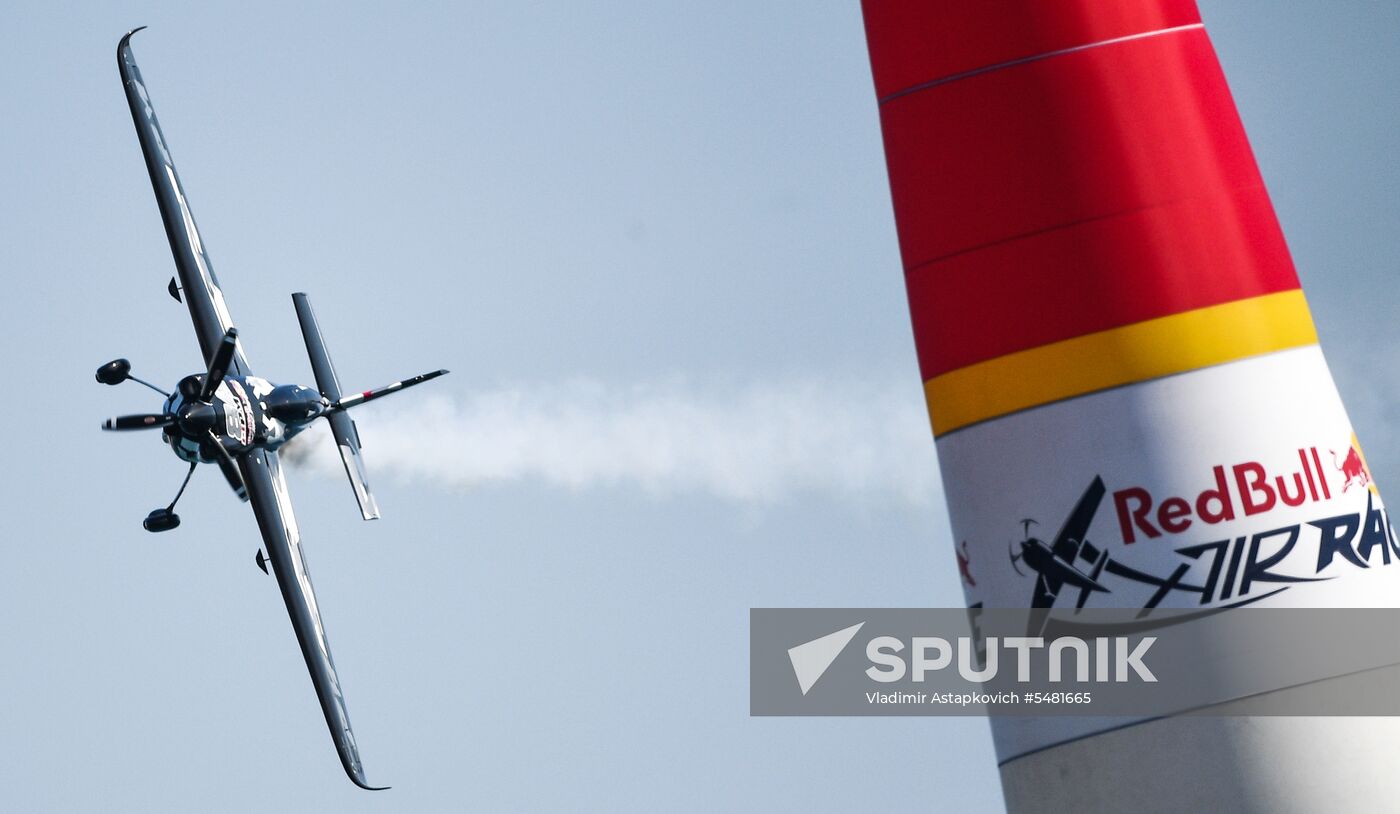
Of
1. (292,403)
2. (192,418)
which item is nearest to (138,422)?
(192,418)

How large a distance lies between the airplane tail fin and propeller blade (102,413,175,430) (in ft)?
20.8

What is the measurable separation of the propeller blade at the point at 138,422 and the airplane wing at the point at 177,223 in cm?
435

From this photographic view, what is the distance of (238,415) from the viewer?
31.0 meters

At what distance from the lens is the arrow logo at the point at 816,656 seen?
44.4 feet

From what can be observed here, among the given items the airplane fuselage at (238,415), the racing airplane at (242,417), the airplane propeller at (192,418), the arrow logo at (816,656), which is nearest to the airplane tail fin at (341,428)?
the racing airplane at (242,417)

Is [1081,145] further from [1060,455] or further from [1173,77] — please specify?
[1060,455]

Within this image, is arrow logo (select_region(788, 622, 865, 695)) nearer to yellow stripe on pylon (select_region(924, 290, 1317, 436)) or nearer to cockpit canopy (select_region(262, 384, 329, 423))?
yellow stripe on pylon (select_region(924, 290, 1317, 436))

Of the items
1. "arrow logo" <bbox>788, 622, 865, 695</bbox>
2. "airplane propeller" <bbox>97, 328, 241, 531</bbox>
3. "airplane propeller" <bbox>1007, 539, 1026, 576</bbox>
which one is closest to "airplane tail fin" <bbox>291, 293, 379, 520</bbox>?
"airplane propeller" <bbox>97, 328, 241, 531</bbox>

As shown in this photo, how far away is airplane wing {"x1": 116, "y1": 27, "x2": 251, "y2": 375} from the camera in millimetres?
33906

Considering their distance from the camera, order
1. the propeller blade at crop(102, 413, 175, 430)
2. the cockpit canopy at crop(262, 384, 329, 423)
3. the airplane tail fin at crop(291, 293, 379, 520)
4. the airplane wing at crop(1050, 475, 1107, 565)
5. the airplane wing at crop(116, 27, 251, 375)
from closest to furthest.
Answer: the airplane wing at crop(1050, 475, 1107, 565), the propeller blade at crop(102, 413, 175, 430), the cockpit canopy at crop(262, 384, 329, 423), the airplane wing at crop(116, 27, 251, 375), the airplane tail fin at crop(291, 293, 379, 520)

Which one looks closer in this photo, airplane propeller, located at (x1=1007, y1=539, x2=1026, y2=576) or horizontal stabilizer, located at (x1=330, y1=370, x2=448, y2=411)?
airplane propeller, located at (x1=1007, y1=539, x2=1026, y2=576)

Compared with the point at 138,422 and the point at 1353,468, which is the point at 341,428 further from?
the point at 1353,468

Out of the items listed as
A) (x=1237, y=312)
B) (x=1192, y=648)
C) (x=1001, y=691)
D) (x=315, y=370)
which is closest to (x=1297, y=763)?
(x=1192, y=648)

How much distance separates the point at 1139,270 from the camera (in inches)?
439
